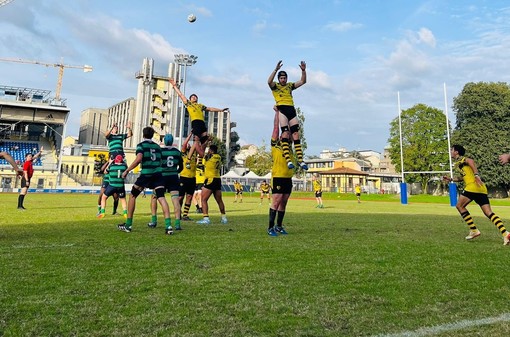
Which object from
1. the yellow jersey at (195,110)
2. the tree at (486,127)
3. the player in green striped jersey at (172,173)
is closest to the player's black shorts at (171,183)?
the player in green striped jersey at (172,173)

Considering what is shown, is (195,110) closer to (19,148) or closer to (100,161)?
(100,161)

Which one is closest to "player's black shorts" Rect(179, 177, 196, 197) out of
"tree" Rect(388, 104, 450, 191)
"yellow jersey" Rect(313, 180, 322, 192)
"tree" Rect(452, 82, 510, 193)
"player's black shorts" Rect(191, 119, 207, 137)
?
"player's black shorts" Rect(191, 119, 207, 137)

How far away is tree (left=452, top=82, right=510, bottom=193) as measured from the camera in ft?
174

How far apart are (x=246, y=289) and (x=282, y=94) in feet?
18.4

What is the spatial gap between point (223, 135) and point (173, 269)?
113 m

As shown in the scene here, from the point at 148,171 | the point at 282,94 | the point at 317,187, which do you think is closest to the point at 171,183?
the point at 148,171

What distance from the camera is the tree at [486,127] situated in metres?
53.1

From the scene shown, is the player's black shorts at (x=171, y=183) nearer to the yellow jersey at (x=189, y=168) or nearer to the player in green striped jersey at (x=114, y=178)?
the yellow jersey at (x=189, y=168)

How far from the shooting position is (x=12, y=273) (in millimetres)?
3947

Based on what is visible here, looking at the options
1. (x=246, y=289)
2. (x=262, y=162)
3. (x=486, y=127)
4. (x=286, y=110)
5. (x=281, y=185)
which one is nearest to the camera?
(x=246, y=289)

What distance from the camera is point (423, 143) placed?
63000 millimetres

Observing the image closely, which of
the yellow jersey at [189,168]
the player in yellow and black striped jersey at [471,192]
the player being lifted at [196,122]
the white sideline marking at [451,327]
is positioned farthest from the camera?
the yellow jersey at [189,168]

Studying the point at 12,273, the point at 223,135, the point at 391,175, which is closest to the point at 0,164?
the point at 12,273

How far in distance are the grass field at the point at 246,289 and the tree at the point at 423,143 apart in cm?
6100
